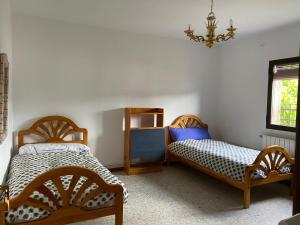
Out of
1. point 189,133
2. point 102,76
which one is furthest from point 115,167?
point 102,76

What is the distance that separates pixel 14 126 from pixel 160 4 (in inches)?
105

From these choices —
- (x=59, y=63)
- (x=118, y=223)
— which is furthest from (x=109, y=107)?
(x=118, y=223)

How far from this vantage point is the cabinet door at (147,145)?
159 inches

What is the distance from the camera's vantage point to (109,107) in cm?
409

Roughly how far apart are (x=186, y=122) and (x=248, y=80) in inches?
54.3

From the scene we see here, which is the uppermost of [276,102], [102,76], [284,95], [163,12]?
[163,12]

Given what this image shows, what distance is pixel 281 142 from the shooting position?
3627 mm

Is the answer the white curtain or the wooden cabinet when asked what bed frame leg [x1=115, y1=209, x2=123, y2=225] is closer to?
the wooden cabinet

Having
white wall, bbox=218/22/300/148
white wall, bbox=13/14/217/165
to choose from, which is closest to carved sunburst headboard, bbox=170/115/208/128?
white wall, bbox=13/14/217/165

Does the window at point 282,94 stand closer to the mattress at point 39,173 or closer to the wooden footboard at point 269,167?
the wooden footboard at point 269,167

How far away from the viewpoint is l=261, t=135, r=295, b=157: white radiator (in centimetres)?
349

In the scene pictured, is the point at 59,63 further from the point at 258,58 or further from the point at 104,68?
the point at 258,58

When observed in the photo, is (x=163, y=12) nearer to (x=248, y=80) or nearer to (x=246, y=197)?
(x=248, y=80)

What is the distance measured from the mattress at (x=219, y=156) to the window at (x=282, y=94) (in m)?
0.65
